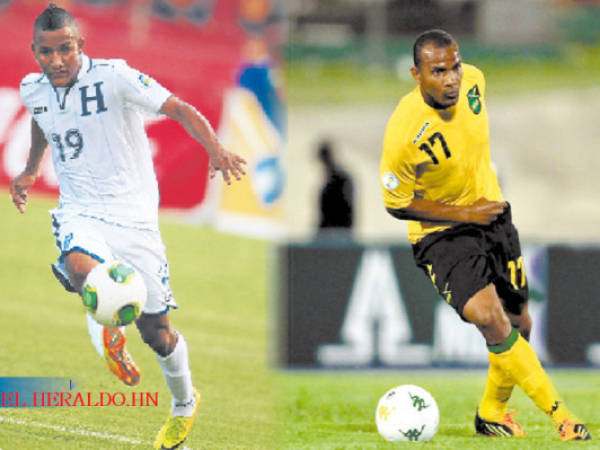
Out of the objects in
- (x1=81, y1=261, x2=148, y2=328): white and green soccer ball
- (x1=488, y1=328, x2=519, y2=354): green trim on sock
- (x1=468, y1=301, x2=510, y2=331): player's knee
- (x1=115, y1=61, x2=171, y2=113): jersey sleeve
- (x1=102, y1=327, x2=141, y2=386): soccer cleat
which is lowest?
(x1=102, y1=327, x2=141, y2=386): soccer cleat

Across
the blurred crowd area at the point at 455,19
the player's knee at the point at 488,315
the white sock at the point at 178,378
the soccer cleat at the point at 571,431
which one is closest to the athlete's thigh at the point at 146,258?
the white sock at the point at 178,378

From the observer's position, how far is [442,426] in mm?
7070

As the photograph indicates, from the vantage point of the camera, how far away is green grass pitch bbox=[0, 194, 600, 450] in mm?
6297

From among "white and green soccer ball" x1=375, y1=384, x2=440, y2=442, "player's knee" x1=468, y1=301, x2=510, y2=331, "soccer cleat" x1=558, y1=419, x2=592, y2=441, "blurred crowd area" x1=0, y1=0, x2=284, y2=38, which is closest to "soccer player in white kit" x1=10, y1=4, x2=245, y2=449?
"white and green soccer ball" x1=375, y1=384, x2=440, y2=442

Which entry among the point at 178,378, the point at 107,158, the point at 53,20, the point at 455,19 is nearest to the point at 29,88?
the point at 53,20

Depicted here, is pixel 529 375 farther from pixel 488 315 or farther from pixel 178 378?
pixel 178 378

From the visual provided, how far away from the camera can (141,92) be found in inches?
239

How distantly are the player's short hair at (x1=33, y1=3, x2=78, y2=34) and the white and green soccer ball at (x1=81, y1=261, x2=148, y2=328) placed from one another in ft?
4.22

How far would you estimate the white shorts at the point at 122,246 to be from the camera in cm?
601

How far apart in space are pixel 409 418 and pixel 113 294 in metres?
1.73

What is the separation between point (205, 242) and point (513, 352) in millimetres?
7080

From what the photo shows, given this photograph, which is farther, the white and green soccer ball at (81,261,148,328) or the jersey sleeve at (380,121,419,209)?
the jersey sleeve at (380,121,419,209)

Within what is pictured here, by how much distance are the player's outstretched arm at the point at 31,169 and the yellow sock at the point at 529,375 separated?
2623 mm

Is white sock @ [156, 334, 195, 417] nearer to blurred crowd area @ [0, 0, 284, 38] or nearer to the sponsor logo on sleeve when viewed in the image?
the sponsor logo on sleeve
